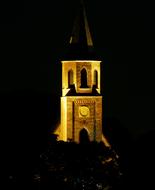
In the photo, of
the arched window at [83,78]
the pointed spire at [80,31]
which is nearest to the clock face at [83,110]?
the arched window at [83,78]

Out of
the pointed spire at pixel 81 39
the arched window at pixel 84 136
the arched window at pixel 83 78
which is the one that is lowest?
the arched window at pixel 84 136

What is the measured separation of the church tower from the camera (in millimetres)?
77875

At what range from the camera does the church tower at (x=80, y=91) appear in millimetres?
77875

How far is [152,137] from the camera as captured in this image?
8512 cm

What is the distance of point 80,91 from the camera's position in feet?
256

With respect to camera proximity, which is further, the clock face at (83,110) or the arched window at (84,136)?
the arched window at (84,136)

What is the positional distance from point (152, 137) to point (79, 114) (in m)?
8.57

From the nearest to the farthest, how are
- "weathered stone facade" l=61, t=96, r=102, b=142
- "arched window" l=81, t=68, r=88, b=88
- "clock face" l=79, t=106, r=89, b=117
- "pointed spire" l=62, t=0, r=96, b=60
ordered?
"weathered stone facade" l=61, t=96, r=102, b=142 → "clock face" l=79, t=106, r=89, b=117 → "arched window" l=81, t=68, r=88, b=88 → "pointed spire" l=62, t=0, r=96, b=60

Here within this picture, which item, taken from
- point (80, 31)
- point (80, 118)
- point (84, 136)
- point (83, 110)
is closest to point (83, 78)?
point (83, 110)

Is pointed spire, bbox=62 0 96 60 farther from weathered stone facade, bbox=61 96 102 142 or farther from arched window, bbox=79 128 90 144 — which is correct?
arched window, bbox=79 128 90 144

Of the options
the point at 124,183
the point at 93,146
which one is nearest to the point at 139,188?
the point at 124,183

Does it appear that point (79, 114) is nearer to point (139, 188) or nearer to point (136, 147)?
point (136, 147)

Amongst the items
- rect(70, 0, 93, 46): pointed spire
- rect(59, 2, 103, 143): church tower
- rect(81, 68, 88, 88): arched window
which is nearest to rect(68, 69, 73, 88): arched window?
rect(59, 2, 103, 143): church tower

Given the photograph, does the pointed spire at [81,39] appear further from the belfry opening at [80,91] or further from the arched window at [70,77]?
the arched window at [70,77]
